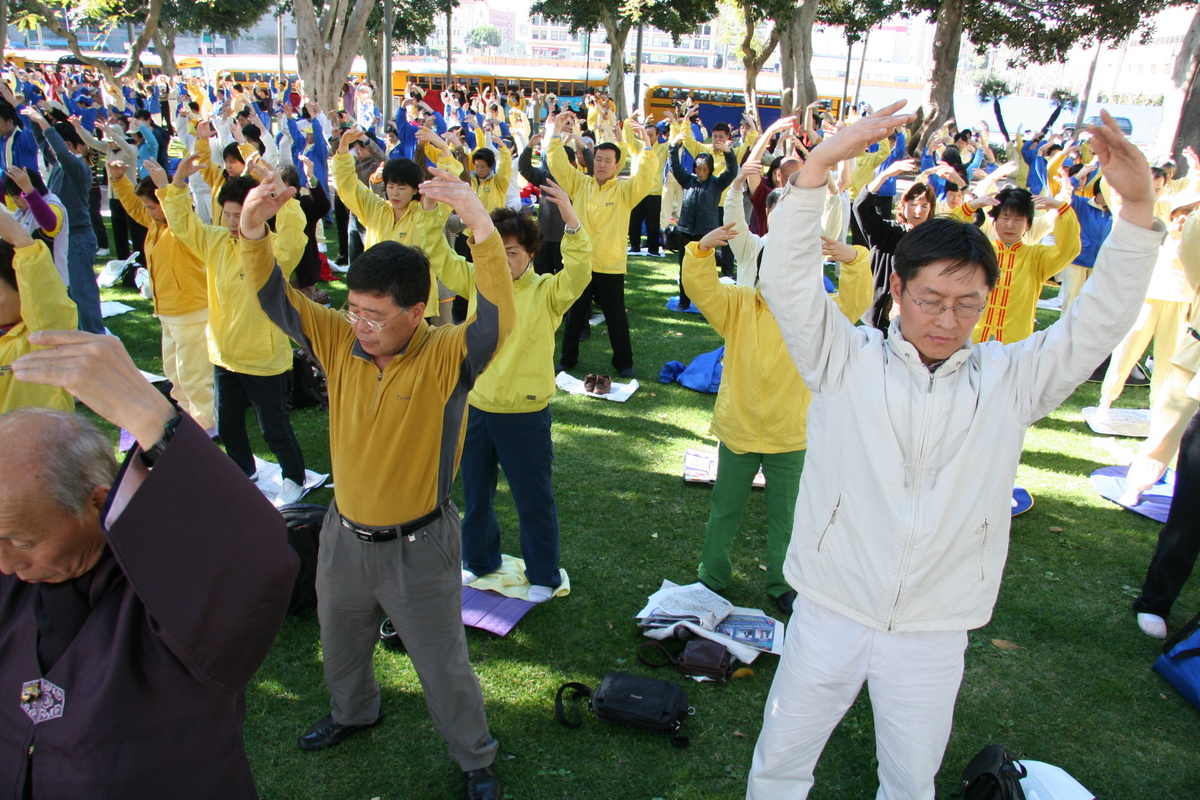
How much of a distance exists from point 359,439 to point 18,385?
1.53 meters

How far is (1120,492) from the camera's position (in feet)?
18.8

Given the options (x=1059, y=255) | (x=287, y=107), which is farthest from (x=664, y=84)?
(x=1059, y=255)

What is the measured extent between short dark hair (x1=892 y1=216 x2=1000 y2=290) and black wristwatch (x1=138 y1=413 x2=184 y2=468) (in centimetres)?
183

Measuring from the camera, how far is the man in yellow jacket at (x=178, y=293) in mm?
5570

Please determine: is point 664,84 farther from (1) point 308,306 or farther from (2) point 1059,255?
(1) point 308,306

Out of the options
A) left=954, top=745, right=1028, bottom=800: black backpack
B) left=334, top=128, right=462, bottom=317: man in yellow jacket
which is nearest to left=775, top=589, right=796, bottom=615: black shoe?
left=954, top=745, right=1028, bottom=800: black backpack

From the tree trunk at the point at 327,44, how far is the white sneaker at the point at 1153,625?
2235cm

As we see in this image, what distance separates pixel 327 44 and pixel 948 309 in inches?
946

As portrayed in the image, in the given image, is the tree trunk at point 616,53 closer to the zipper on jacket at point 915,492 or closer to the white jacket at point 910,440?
the white jacket at point 910,440

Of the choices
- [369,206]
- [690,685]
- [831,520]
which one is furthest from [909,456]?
[369,206]

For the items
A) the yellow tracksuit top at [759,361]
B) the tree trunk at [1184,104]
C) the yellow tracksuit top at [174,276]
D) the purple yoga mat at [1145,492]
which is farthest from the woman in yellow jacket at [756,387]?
the tree trunk at [1184,104]

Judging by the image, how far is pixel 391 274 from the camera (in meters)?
2.52

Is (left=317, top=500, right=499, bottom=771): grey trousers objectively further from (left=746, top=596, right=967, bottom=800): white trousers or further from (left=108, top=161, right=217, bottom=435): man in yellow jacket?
(left=108, top=161, right=217, bottom=435): man in yellow jacket

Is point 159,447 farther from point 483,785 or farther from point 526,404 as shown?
point 526,404
